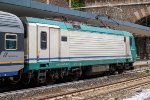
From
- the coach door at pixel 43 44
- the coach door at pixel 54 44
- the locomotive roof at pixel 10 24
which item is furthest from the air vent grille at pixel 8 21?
the coach door at pixel 54 44

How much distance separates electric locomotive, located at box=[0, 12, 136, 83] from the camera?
16.8 metres

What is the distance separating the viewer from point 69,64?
796 inches

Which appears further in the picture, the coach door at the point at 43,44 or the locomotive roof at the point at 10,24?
the coach door at the point at 43,44

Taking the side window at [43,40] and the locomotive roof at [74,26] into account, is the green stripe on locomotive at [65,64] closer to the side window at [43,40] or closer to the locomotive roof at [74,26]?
the side window at [43,40]

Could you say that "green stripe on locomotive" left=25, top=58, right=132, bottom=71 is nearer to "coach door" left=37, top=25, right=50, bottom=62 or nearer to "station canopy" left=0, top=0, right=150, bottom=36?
"coach door" left=37, top=25, right=50, bottom=62

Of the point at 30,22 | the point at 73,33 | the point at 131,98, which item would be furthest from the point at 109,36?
the point at 131,98

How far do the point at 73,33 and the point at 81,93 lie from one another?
4529mm

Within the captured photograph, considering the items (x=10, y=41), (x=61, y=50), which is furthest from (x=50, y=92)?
(x=61, y=50)

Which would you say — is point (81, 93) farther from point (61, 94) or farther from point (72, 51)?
point (72, 51)

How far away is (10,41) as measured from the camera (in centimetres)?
1625

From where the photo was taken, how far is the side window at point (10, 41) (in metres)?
16.1

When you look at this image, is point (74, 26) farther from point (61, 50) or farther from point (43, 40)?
point (43, 40)

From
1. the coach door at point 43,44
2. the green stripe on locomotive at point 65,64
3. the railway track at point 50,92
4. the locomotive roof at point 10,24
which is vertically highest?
the locomotive roof at point 10,24

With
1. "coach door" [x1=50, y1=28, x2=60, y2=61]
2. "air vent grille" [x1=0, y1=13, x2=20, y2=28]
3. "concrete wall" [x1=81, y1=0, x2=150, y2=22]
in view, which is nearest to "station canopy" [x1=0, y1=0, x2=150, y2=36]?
"coach door" [x1=50, y1=28, x2=60, y2=61]
